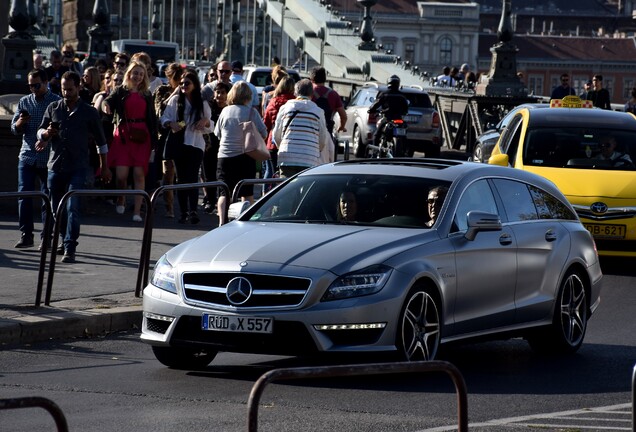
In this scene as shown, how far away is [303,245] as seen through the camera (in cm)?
885

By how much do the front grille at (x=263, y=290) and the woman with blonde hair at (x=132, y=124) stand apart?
313 inches

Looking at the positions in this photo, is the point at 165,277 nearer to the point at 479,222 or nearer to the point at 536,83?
the point at 479,222

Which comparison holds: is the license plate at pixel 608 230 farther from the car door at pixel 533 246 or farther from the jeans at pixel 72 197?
the jeans at pixel 72 197

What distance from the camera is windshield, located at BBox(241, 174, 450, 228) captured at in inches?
377

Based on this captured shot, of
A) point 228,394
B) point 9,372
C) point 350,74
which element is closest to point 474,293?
point 228,394

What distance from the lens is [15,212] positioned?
17766mm

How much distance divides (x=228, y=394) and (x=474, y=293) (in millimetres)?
1927

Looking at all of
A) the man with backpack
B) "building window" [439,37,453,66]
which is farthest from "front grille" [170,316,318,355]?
"building window" [439,37,453,66]

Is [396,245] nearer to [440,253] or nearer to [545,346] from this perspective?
[440,253]

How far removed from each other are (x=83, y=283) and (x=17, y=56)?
11.6 m

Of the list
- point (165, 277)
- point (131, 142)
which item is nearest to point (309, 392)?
point (165, 277)

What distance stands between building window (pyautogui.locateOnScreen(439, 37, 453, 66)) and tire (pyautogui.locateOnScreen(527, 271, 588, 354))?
173058 mm

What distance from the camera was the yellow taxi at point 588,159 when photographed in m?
15.5

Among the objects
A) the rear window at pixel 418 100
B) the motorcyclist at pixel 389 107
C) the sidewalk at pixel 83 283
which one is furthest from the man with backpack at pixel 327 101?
the rear window at pixel 418 100
